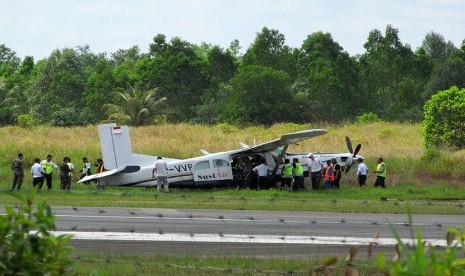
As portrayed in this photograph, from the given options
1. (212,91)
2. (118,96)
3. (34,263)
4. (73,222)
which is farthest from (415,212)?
(212,91)

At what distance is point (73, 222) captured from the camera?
18266 millimetres

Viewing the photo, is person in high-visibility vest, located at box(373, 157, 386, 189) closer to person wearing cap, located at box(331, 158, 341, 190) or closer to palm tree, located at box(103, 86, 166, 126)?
person wearing cap, located at box(331, 158, 341, 190)

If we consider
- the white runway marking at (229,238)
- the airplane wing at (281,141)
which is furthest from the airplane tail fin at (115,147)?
the white runway marking at (229,238)

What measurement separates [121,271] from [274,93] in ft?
179

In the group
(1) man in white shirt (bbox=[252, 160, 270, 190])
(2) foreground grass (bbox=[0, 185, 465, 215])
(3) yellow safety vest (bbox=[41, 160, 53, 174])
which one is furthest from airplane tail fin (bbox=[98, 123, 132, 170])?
(1) man in white shirt (bbox=[252, 160, 270, 190])

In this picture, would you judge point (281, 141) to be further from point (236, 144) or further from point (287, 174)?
point (236, 144)

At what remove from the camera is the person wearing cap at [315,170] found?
32.3 meters

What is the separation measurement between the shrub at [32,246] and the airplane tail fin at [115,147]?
89.2 feet

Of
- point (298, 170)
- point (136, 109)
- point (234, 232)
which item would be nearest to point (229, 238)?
point (234, 232)

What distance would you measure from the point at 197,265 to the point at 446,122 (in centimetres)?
3272

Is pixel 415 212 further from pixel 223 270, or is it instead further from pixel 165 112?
pixel 165 112

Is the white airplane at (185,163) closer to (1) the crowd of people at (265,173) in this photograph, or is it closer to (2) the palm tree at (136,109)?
(1) the crowd of people at (265,173)

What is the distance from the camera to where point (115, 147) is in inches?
1284

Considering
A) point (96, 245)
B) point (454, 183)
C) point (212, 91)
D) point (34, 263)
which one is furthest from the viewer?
point (212, 91)
